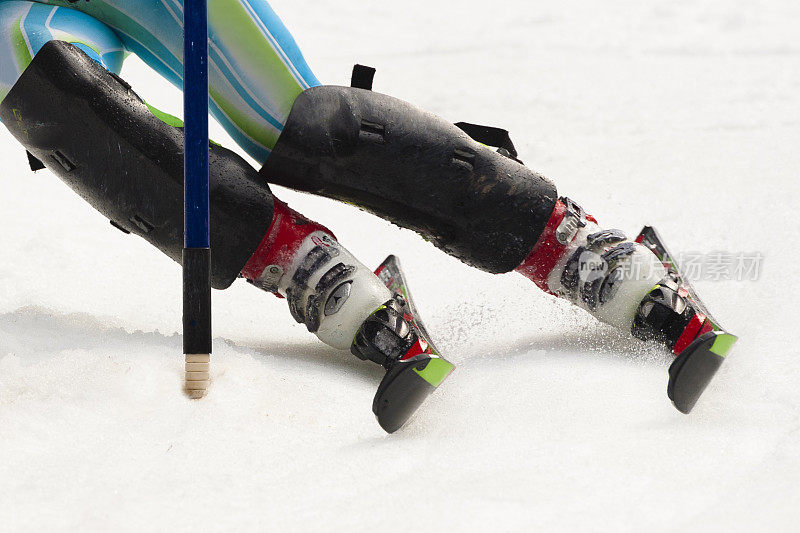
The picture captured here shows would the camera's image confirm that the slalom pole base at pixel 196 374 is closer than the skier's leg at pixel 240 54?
Yes

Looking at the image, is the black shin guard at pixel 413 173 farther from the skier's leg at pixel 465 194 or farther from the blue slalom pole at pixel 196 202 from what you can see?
the blue slalom pole at pixel 196 202

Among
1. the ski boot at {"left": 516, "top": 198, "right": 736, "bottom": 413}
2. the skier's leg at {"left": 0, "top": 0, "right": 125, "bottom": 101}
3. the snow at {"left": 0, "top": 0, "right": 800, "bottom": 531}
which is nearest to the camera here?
the snow at {"left": 0, "top": 0, "right": 800, "bottom": 531}

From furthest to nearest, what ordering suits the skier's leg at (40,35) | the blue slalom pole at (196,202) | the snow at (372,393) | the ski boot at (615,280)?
the ski boot at (615,280) → the skier's leg at (40,35) → the blue slalom pole at (196,202) → the snow at (372,393)

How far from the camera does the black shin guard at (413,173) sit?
3.20 ft

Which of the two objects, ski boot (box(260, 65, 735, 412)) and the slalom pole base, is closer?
the slalom pole base

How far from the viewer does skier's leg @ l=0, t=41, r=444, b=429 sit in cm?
91

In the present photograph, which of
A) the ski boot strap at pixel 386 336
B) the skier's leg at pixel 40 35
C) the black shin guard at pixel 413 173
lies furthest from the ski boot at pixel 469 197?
the skier's leg at pixel 40 35

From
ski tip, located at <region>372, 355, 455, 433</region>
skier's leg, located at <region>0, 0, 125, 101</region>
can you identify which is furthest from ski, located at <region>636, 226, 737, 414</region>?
skier's leg, located at <region>0, 0, 125, 101</region>

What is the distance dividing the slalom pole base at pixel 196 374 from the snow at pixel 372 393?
1 centimetres

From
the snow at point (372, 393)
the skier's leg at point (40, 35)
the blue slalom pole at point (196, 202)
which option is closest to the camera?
the snow at point (372, 393)

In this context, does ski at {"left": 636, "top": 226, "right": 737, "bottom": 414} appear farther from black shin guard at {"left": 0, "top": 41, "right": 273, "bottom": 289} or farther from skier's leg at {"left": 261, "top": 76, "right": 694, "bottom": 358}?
black shin guard at {"left": 0, "top": 41, "right": 273, "bottom": 289}

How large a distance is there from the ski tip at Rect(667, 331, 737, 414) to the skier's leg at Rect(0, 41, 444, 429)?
10.4 inches

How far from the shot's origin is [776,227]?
1446 millimetres

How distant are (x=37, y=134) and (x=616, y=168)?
52.6 inches
